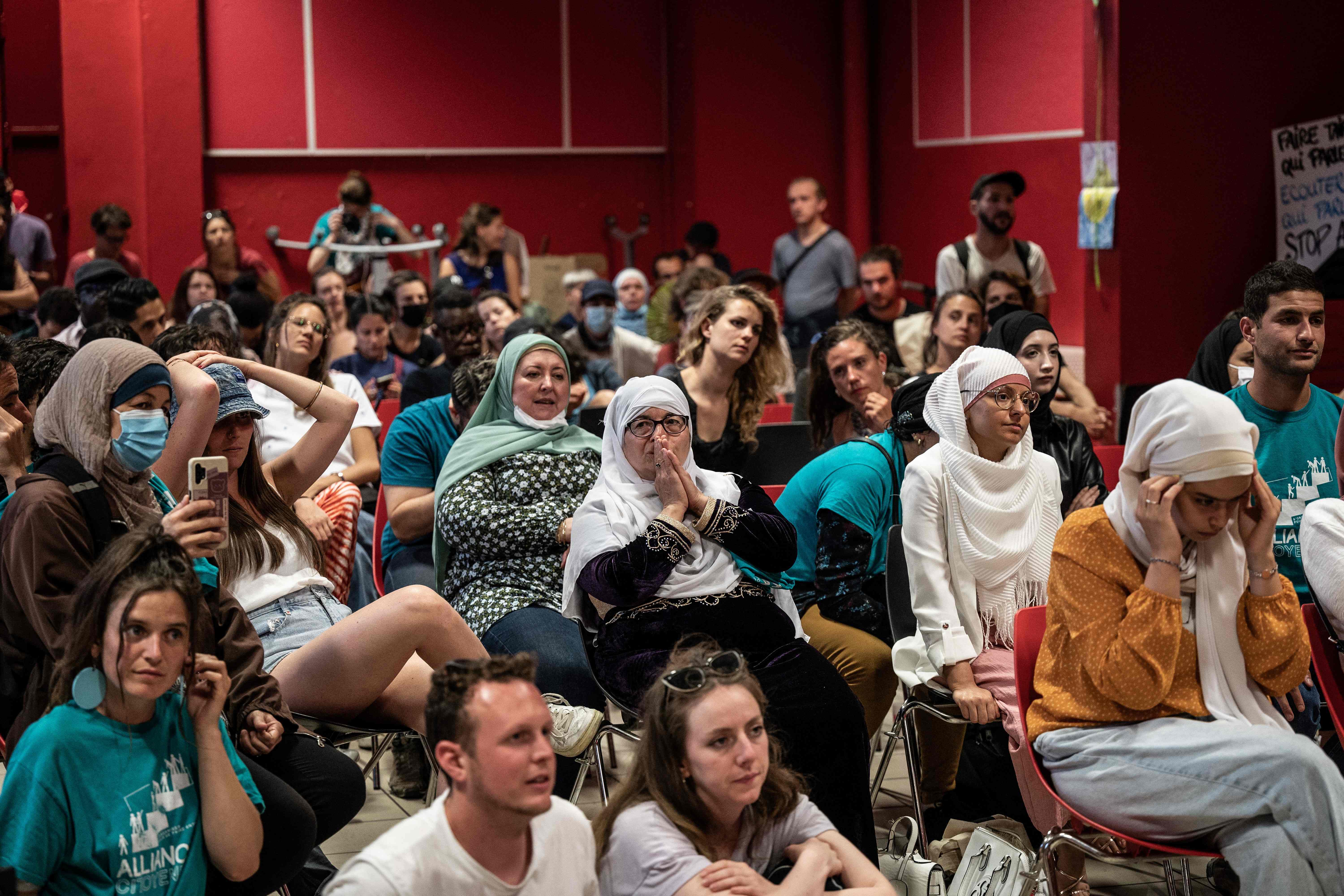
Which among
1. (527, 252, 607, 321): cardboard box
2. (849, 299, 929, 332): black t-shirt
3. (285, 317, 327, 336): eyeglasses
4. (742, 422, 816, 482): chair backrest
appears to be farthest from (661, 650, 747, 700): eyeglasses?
(527, 252, 607, 321): cardboard box

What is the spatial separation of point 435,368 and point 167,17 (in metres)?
6.03

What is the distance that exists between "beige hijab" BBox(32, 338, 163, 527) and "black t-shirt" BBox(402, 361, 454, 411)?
2333mm

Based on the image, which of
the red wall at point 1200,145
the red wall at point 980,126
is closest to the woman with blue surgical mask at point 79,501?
the red wall at point 1200,145

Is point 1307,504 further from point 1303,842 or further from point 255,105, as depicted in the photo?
point 255,105

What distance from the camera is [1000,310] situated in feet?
17.3

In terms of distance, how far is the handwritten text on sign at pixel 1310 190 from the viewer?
6.30 metres

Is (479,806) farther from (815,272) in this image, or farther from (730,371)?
(815,272)

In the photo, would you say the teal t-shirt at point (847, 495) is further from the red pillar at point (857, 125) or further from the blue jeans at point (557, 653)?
the red pillar at point (857, 125)

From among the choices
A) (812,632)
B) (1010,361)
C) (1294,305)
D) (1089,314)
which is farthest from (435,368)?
(1089,314)

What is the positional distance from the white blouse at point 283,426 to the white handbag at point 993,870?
7.98 feet

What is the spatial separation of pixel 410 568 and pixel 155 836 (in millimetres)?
1811

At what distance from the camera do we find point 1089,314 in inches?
271

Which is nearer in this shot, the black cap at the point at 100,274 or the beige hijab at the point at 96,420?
the beige hijab at the point at 96,420

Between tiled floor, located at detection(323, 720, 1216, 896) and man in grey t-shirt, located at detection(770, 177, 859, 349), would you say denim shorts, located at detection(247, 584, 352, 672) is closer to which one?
tiled floor, located at detection(323, 720, 1216, 896)
